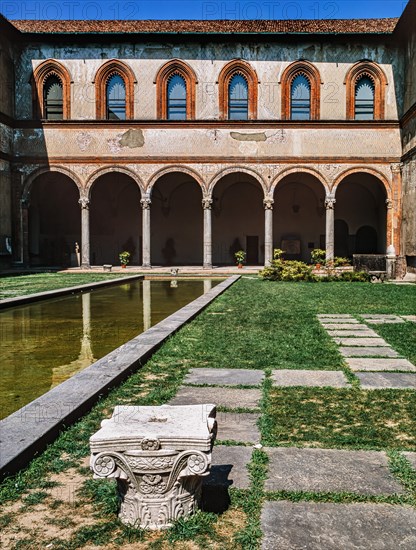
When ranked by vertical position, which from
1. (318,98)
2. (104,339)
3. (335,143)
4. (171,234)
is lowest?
(104,339)

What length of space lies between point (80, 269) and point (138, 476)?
73.6ft

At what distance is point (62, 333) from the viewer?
731 cm

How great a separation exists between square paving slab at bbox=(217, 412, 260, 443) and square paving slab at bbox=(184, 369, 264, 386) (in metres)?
0.76

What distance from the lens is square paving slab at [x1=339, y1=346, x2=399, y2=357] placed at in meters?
5.52

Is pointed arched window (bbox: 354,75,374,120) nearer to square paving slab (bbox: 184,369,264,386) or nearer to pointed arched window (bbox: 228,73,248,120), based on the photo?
pointed arched window (bbox: 228,73,248,120)

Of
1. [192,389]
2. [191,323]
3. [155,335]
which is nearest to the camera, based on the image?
[192,389]

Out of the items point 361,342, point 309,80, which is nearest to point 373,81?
point 309,80

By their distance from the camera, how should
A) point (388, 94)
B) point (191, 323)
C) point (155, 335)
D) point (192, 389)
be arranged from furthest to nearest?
1. point (388, 94)
2. point (191, 323)
3. point (155, 335)
4. point (192, 389)

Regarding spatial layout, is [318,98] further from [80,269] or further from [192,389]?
[192,389]

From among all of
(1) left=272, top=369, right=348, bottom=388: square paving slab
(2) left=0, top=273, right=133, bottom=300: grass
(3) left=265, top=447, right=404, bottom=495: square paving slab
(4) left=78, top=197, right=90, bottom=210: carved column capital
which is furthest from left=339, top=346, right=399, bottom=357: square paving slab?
(4) left=78, top=197, right=90, bottom=210: carved column capital

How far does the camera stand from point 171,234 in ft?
97.2

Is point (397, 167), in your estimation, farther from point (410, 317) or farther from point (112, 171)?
point (410, 317)

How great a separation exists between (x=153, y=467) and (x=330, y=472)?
3.18ft

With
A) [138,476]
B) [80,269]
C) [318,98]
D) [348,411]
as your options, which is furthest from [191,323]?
[318,98]
